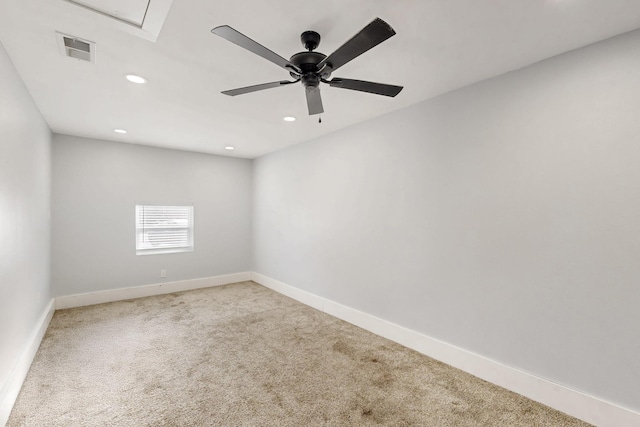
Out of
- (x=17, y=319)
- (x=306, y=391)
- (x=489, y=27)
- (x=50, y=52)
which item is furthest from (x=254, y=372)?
(x=489, y=27)

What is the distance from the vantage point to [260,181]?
18.5 feet

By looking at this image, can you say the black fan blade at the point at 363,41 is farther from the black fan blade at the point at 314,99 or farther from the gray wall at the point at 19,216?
the gray wall at the point at 19,216

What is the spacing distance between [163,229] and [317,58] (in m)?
4.39

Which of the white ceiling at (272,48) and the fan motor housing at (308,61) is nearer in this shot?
the white ceiling at (272,48)

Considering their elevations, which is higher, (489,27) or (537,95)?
(489,27)

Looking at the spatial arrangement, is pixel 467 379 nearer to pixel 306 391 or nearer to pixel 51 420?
pixel 306 391

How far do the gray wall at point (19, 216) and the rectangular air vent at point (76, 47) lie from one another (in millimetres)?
385

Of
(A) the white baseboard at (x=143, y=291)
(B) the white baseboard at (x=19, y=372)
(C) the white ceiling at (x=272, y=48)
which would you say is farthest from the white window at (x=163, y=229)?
(C) the white ceiling at (x=272, y=48)

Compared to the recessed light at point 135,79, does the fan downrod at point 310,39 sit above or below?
below

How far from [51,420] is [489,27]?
147 inches

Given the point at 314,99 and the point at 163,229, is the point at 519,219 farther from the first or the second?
the point at 163,229

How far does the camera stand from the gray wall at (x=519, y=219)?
1886 millimetres

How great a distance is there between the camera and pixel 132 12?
1.67 m

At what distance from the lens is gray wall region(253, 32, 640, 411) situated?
1.89 meters
